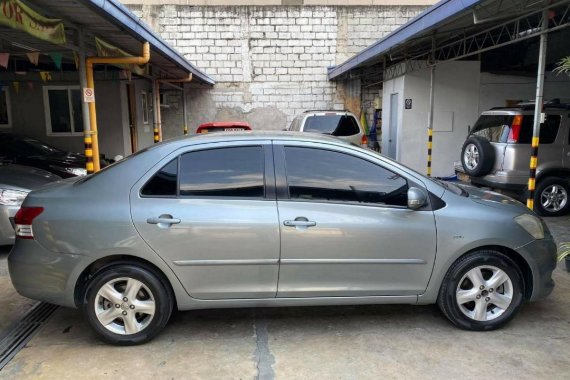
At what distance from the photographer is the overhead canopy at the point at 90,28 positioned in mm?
5535

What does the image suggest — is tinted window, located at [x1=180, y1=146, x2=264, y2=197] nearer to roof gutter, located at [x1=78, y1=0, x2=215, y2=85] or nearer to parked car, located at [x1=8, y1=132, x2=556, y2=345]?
parked car, located at [x1=8, y1=132, x2=556, y2=345]

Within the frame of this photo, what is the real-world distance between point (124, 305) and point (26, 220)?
98cm

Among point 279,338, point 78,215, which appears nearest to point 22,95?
point 78,215

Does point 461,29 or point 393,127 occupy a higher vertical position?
point 461,29

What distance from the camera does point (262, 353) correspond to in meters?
3.41

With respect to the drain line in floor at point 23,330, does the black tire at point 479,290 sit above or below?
above

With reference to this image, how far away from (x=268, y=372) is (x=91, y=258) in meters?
1.53

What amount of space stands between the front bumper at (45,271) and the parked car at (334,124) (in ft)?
26.2

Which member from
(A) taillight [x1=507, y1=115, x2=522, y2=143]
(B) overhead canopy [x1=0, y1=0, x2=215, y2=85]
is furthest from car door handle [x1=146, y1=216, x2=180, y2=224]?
(A) taillight [x1=507, y1=115, x2=522, y2=143]

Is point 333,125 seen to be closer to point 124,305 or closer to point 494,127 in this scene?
point 494,127

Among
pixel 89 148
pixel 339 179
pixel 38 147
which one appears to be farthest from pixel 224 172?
pixel 38 147

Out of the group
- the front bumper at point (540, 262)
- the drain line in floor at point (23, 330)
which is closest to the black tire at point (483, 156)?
A: the front bumper at point (540, 262)

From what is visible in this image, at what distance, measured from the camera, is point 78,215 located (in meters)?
3.42

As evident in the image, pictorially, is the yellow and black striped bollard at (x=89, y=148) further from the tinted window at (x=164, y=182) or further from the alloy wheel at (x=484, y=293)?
the alloy wheel at (x=484, y=293)
